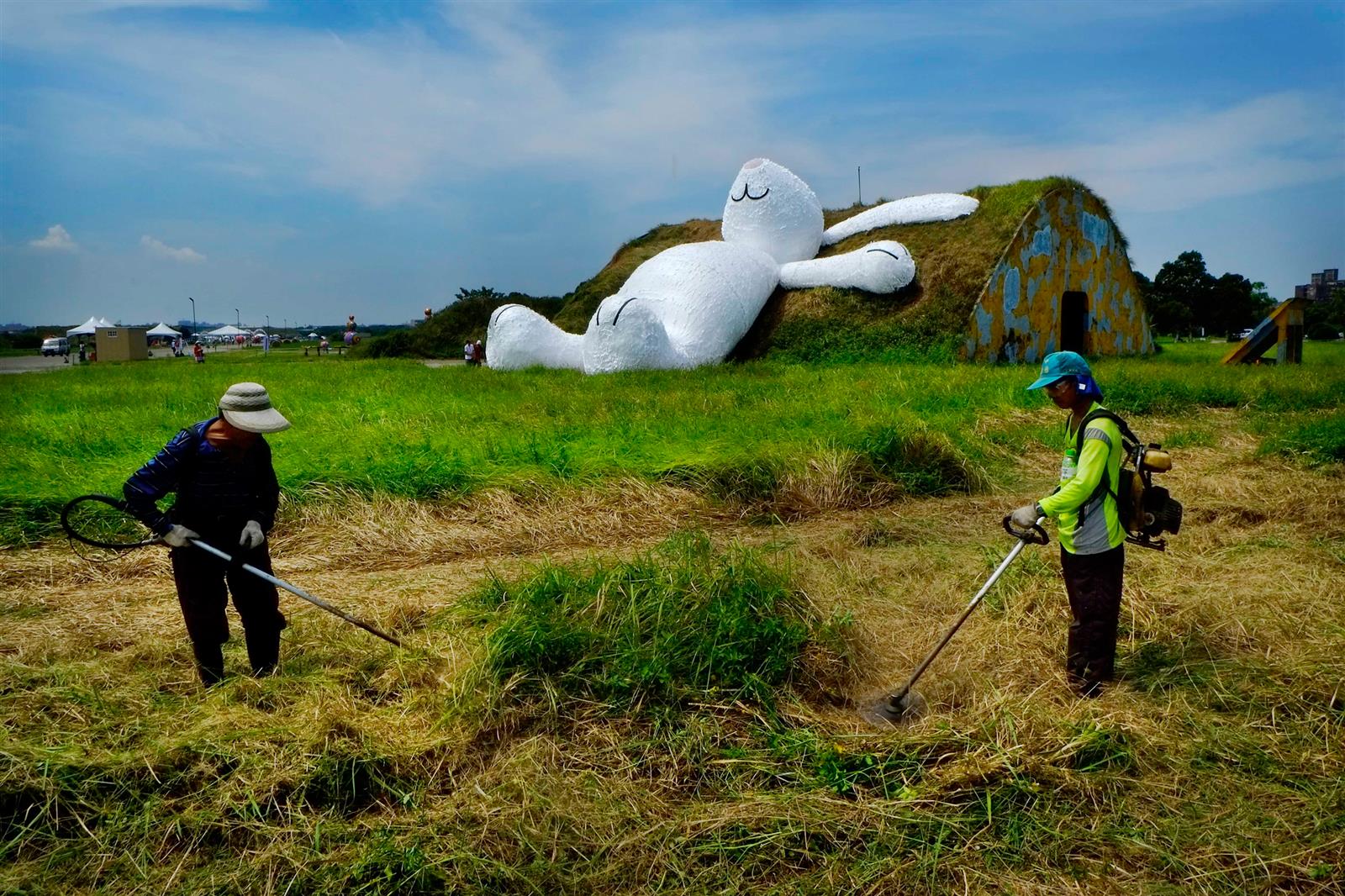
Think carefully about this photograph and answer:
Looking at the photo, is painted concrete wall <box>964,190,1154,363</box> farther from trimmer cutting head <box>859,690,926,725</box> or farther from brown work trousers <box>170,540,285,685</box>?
brown work trousers <box>170,540,285,685</box>

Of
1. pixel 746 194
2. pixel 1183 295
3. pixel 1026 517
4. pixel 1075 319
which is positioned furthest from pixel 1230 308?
pixel 1026 517

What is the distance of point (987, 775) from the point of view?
279 centimetres

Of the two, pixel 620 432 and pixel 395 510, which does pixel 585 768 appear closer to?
pixel 395 510

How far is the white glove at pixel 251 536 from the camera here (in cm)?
334

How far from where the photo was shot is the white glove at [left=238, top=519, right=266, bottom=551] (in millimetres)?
3337

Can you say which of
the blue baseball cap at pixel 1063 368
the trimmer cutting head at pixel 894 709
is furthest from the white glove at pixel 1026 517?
the trimmer cutting head at pixel 894 709

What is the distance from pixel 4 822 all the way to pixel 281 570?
7.42 ft

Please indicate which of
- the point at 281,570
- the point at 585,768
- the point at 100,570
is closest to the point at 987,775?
the point at 585,768

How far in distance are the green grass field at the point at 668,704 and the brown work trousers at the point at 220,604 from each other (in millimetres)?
130

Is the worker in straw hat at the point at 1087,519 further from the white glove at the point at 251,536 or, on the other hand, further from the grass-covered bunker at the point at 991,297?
the grass-covered bunker at the point at 991,297

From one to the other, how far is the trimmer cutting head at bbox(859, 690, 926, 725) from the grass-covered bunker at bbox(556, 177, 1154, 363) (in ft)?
30.0

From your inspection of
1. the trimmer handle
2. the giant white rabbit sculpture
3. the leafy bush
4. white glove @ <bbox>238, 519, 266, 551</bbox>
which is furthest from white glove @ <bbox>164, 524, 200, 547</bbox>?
the leafy bush

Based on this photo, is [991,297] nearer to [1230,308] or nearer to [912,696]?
[912,696]

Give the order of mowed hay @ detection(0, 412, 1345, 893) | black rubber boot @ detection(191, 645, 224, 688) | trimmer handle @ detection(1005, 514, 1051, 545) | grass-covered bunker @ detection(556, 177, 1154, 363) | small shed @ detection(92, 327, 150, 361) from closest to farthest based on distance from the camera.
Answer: mowed hay @ detection(0, 412, 1345, 893) → trimmer handle @ detection(1005, 514, 1051, 545) → black rubber boot @ detection(191, 645, 224, 688) → grass-covered bunker @ detection(556, 177, 1154, 363) → small shed @ detection(92, 327, 150, 361)
